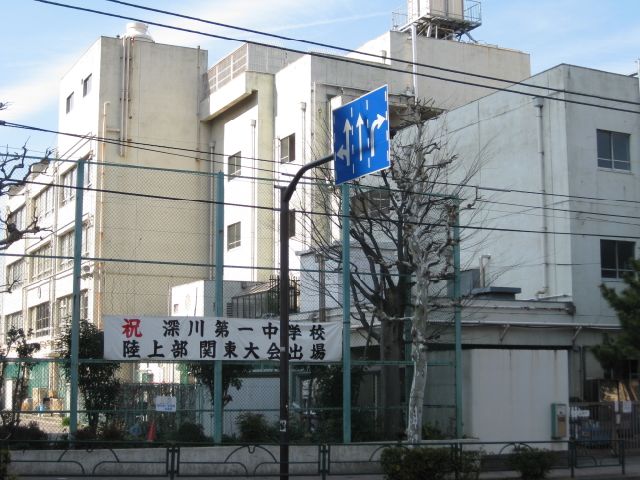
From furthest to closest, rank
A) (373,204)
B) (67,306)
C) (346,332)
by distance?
1. (67,306)
2. (373,204)
3. (346,332)

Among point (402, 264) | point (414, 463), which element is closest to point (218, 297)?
point (402, 264)

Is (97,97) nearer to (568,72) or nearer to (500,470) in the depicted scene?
(568,72)

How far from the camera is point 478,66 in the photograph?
43750 mm

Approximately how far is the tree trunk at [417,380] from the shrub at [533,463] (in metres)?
2.79

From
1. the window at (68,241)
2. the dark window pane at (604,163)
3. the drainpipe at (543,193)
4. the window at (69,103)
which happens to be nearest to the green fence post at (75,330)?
the drainpipe at (543,193)

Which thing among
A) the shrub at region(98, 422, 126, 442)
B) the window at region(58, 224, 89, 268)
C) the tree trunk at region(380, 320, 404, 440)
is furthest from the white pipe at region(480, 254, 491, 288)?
the window at region(58, 224, 89, 268)

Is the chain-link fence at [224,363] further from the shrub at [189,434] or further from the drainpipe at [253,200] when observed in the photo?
the drainpipe at [253,200]

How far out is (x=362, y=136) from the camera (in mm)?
13430

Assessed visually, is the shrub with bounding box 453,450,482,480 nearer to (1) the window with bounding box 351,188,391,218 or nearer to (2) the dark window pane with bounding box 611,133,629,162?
(1) the window with bounding box 351,188,391,218

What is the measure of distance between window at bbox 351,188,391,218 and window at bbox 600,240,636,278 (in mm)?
9773

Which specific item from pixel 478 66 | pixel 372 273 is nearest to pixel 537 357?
pixel 372 273

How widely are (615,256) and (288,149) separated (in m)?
15.2

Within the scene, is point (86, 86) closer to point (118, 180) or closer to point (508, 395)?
point (118, 180)

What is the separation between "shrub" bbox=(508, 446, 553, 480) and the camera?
1897 centimetres
